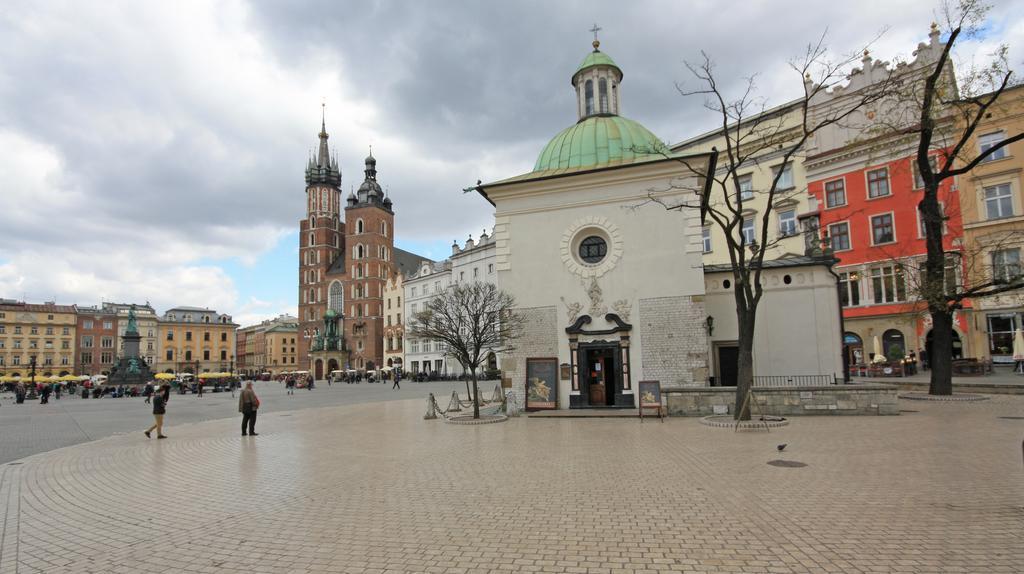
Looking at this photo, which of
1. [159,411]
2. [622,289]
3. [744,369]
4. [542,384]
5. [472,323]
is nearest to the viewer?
[744,369]

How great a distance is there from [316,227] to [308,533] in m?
104

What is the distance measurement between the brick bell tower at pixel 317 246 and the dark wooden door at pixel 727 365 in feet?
286

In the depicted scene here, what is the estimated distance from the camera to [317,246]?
10231 centimetres

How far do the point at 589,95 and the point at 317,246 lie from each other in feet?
288

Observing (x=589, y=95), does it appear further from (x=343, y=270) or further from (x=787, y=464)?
(x=343, y=270)

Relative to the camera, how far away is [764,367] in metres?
20.1

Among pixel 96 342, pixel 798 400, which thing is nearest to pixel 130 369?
pixel 798 400

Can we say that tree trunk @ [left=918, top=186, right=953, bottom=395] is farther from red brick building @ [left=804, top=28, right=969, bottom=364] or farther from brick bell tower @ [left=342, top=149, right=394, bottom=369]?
brick bell tower @ [left=342, top=149, right=394, bottom=369]

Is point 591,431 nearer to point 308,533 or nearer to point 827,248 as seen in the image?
point 308,533

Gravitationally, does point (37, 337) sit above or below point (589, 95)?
below

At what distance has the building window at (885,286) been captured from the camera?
32.4 m

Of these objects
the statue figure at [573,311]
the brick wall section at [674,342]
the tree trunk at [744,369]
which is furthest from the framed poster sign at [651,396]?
the statue figure at [573,311]

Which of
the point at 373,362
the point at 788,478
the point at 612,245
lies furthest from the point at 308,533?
the point at 373,362

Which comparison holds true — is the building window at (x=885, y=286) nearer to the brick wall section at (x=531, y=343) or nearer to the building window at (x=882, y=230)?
the building window at (x=882, y=230)
